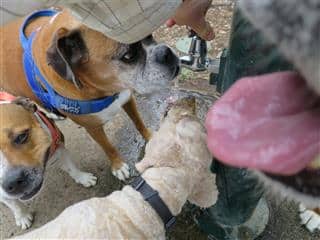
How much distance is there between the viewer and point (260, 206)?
218 cm

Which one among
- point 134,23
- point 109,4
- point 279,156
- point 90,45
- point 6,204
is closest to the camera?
point 279,156

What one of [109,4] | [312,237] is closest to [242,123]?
[109,4]

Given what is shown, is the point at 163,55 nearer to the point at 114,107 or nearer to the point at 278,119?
the point at 114,107

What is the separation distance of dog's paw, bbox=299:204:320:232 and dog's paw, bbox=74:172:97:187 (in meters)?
1.12

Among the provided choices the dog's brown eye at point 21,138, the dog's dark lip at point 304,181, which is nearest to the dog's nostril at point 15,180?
the dog's brown eye at point 21,138

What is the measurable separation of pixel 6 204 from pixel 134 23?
1.50 meters

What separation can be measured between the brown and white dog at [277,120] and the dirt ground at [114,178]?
4.11 ft

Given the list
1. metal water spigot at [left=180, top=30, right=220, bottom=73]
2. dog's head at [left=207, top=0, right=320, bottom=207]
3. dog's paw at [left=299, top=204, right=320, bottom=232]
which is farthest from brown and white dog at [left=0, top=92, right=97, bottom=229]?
dog's head at [left=207, top=0, right=320, bottom=207]

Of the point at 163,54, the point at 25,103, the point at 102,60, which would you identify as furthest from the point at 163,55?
the point at 25,103

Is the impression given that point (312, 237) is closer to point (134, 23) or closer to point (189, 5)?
point (189, 5)

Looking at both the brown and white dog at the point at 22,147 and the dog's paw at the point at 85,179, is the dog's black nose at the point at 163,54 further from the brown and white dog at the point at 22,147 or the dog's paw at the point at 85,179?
the dog's paw at the point at 85,179

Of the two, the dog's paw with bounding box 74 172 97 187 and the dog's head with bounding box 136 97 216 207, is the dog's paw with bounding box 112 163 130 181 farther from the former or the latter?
the dog's head with bounding box 136 97 216 207

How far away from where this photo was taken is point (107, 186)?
257 centimetres

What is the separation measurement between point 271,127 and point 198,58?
1.55 meters
